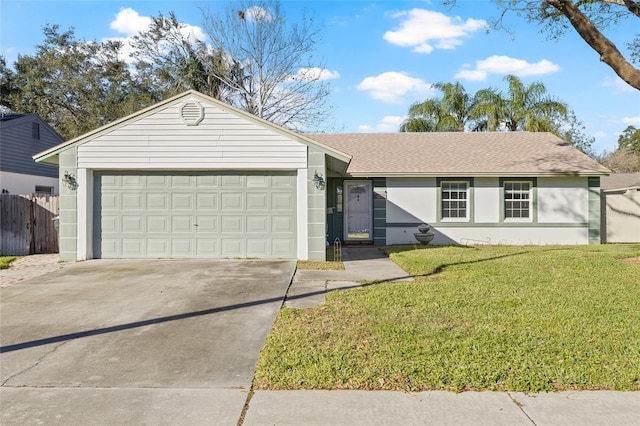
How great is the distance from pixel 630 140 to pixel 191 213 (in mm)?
49867

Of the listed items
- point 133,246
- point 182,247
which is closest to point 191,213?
point 182,247

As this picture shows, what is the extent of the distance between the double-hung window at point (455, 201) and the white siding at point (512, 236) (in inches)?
20.1

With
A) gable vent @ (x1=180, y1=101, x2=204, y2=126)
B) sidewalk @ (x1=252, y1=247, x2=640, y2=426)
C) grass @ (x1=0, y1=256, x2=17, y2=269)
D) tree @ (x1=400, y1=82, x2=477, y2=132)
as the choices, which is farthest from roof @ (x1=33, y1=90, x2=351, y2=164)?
tree @ (x1=400, y1=82, x2=477, y2=132)

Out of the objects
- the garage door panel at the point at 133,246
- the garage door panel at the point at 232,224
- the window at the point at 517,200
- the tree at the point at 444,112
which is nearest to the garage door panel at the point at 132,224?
the garage door panel at the point at 133,246

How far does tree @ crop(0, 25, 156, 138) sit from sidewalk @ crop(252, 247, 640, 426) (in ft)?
103

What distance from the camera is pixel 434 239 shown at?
573 inches

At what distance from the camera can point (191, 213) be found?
10852mm

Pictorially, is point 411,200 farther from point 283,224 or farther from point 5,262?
point 5,262

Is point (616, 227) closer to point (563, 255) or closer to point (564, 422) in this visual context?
point (563, 255)

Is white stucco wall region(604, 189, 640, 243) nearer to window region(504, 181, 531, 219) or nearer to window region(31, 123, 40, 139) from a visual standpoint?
window region(504, 181, 531, 219)

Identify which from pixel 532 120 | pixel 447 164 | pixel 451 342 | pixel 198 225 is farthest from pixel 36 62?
pixel 451 342

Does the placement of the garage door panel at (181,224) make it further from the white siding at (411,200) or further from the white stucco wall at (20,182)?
the white stucco wall at (20,182)

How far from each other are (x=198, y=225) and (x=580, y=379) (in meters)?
9.14

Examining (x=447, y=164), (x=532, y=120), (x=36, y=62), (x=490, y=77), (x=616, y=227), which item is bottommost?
(x=616, y=227)
